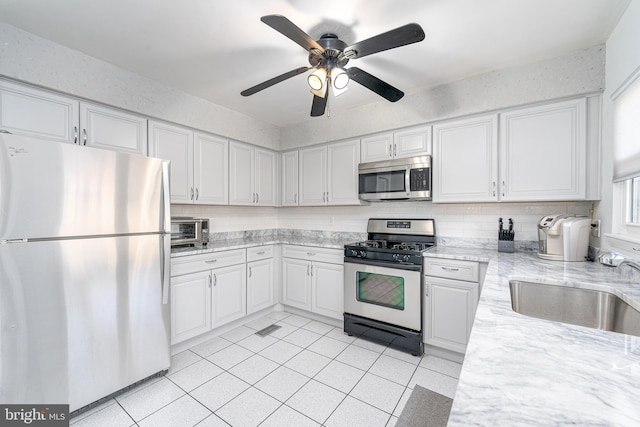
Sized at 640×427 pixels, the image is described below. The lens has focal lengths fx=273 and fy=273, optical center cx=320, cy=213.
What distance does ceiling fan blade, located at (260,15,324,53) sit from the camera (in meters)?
1.29

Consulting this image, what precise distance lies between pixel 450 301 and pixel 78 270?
276 centimetres

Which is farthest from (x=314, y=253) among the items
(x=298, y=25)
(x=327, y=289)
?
(x=298, y=25)

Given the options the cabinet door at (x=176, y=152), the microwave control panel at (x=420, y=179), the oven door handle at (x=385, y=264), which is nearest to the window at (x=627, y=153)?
the microwave control panel at (x=420, y=179)

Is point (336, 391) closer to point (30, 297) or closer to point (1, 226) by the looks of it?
point (30, 297)

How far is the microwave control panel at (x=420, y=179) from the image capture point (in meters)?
2.68

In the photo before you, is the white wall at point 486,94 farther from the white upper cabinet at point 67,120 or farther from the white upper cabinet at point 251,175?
the white upper cabinet at point 67,120

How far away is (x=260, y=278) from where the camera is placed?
3.32 meters

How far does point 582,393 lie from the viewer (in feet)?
1.83

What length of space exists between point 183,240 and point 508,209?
10.4 ft

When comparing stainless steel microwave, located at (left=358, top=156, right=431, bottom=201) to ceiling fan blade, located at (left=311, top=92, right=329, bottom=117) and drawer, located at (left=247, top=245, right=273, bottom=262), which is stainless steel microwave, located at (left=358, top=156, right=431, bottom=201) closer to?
ceiling fan blade, located at (left=311, top=92, right=329, bottom=117)

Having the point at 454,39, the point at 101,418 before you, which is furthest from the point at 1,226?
the point at 454,39

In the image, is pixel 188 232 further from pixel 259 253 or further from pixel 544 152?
pixel 544 152

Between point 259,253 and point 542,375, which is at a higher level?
point 542,375

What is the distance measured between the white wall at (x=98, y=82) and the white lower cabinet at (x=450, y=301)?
2708 mm
